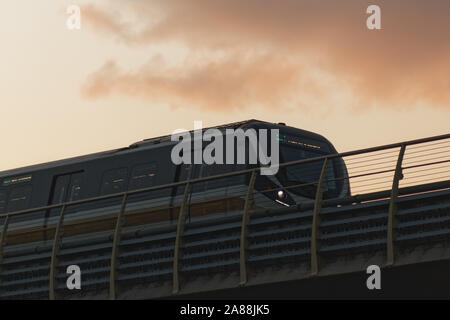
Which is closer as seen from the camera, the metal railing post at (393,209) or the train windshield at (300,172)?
the metal railing post at (393,209)

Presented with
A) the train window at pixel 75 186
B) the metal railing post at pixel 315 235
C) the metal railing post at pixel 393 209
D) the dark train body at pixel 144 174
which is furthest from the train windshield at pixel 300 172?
the metal railing post at pixel 393 209

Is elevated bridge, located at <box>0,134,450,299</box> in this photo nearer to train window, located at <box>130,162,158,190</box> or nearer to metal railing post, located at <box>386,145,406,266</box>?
metal railing post, located at <box>386,145,406,266</box>

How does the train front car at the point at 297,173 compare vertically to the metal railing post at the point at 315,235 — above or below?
above

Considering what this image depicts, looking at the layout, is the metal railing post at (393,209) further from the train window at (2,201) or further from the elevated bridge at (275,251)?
the train window at (2,201)

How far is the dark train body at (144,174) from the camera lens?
24688mm

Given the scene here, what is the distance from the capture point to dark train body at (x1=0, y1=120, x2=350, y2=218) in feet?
81.0

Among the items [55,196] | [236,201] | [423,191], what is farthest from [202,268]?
[55,196]

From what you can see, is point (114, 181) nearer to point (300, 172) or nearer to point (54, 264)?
point (300, 172)

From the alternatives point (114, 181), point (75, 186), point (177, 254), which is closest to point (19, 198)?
point (75, 186)

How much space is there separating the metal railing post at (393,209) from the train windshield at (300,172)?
24.9 feet

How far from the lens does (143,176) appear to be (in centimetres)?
2648
